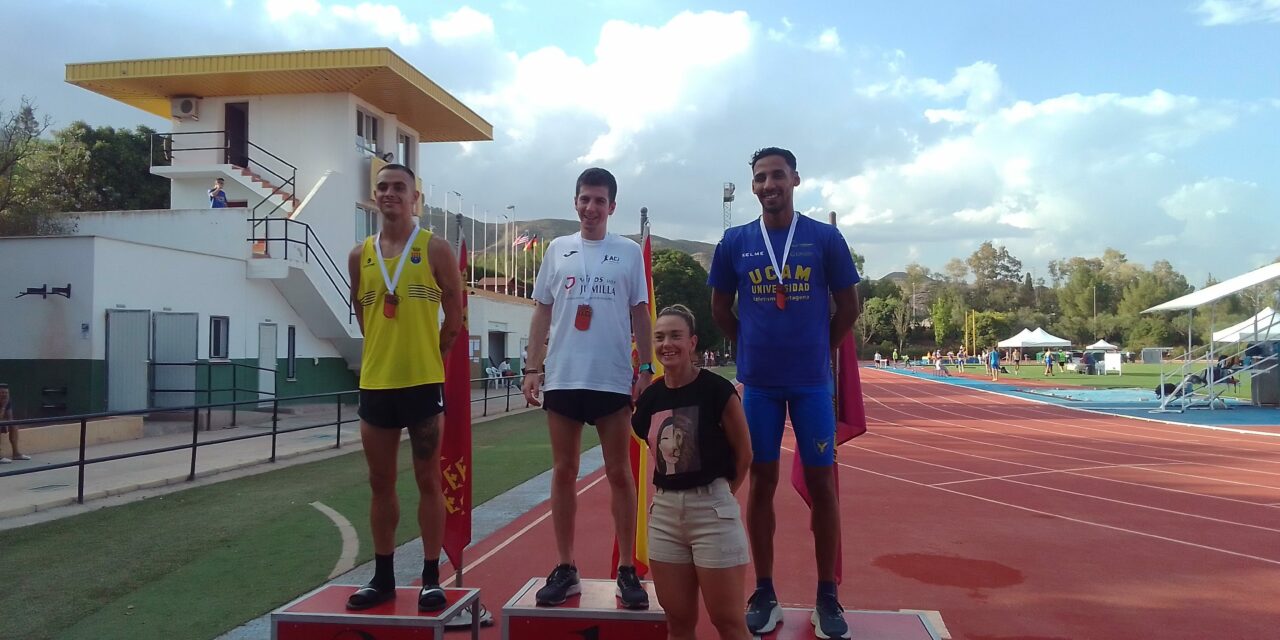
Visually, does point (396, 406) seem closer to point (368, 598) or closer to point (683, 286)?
point (368, 598)

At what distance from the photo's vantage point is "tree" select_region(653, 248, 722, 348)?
61062 millimetres

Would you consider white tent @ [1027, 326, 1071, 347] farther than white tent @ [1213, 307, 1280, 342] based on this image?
Yes

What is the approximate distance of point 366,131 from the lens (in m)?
26.4

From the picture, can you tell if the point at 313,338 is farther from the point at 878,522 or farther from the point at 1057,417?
the point at 1057,417

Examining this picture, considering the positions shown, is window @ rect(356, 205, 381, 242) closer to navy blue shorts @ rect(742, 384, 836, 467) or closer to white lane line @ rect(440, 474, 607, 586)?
white lane line @ rect(440, 474, 607, 586)

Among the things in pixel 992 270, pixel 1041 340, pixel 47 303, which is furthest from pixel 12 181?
pixel 992 270

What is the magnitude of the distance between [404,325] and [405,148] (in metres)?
27.4

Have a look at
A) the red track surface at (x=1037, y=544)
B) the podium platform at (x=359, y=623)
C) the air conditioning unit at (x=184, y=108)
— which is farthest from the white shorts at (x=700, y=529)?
the air conditioning unit at (x=184, y=108)

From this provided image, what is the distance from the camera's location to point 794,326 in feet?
12.3

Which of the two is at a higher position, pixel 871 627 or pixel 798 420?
pixel 798 420

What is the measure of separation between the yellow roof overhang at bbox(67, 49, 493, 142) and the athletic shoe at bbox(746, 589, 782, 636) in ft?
74.5

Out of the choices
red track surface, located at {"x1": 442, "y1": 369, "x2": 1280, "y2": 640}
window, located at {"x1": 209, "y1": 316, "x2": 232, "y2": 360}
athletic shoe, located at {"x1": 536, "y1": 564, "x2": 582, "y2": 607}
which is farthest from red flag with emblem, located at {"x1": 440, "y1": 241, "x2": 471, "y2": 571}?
window, located at {"x1": 209, "y1": 316, "x2": 232, "y2": 360}

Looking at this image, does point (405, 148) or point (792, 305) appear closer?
point (792, 305)

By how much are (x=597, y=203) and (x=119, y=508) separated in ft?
23.7
